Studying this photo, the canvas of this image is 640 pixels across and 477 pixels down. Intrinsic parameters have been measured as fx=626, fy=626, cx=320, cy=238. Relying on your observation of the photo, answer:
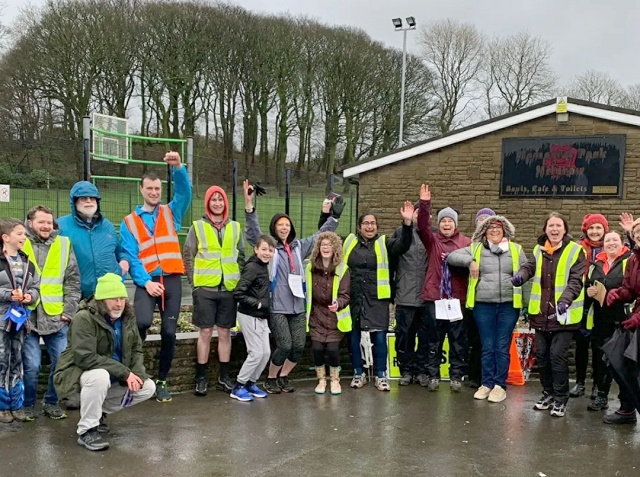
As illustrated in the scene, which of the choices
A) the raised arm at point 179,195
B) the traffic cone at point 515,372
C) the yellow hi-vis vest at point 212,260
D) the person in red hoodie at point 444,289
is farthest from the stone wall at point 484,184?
the raised arm at point 179,195

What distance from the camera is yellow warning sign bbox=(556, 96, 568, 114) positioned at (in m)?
11.5

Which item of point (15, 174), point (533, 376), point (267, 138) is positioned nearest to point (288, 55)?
point (267, 138)

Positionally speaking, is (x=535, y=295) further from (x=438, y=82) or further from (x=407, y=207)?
(x=438, y=82)

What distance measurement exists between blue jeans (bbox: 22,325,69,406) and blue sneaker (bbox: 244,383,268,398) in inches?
68.3

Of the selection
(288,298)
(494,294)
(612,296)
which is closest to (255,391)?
(288,298)

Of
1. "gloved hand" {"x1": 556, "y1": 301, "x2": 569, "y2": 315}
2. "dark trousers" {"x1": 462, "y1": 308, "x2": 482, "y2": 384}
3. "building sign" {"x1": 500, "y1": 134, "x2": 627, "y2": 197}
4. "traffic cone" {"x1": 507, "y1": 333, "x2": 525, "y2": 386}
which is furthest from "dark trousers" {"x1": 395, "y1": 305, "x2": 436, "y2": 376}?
"building sign" {"x1": 500, "y1": 134, "x2": 627, "y2": 197}

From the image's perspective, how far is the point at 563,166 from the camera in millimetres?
11641

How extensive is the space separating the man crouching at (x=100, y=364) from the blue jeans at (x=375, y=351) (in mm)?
2353

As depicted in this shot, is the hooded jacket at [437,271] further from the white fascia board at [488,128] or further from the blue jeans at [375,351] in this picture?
the white fascia board at [488,128]

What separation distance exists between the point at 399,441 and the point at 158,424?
6.45ft

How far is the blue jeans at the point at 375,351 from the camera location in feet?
20.9

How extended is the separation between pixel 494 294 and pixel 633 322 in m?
1.25

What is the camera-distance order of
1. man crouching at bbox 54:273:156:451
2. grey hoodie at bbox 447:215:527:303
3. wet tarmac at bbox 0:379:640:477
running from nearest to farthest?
wet tarmac at bbox 0:379:640:477
man crouching at bbox 54:273:156:451
grey hoodie at bbox 447:215:527:303

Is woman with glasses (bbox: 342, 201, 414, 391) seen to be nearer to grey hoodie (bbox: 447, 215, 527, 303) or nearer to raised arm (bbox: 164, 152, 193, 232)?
grey hoodie (bbox: 447, 215, 527, 303)
